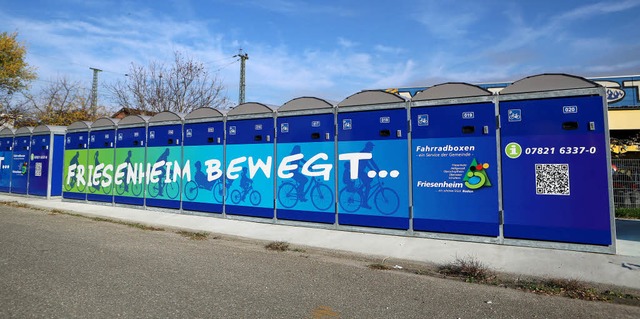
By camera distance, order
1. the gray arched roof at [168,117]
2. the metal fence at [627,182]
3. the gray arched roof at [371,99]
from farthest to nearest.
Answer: the metal fence at [627,182], the gray arched roof at [168,117], the gray arched roof at [371,99]

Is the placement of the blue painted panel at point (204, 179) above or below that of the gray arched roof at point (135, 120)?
below

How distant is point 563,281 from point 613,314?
100cm

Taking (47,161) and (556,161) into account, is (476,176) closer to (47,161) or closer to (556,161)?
(556,161)

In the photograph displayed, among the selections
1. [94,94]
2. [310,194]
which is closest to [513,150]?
[310,194]

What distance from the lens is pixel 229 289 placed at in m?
4.98

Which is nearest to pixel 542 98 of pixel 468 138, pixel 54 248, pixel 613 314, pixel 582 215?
pixel 468 138

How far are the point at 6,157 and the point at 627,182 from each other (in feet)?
84.5

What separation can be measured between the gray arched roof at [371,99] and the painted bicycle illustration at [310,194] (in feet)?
6.33

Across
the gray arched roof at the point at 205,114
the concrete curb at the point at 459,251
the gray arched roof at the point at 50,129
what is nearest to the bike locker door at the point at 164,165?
the gray arched roof at the point at 205,114

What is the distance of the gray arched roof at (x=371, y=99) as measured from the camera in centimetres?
879

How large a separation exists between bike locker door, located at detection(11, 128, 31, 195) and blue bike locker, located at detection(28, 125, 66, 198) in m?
0.53

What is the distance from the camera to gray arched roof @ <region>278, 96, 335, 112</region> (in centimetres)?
972

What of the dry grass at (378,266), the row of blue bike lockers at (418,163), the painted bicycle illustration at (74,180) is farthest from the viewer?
the painted bicycle illustration at (74,180)

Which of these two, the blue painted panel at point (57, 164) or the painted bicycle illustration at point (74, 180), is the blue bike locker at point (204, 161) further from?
the blue painted panel at point (57, 164)
